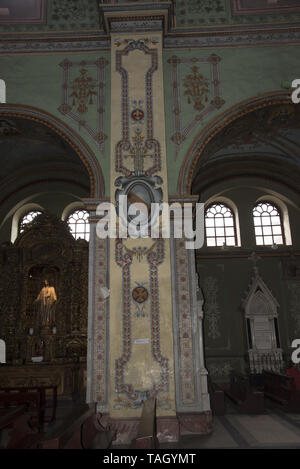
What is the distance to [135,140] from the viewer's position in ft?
29.9

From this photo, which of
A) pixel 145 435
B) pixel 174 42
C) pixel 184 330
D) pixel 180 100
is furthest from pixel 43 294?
pixel 145 435

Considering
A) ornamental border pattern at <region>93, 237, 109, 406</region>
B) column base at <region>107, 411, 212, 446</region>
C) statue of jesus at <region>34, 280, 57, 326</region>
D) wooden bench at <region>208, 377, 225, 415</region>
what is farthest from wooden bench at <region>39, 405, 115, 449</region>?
statue of jesus at <region>34, 280, 57, 326</region>

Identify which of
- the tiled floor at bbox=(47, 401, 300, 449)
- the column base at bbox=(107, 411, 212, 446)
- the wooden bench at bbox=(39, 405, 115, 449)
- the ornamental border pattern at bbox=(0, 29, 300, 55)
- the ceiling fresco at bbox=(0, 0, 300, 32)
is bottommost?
the tiled floor at bbox=(47, 401, 300, 449)

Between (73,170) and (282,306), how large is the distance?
960 cm

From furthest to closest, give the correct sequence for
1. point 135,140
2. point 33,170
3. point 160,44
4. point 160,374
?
1. point 33,170
2. point 160,44
3. point 135,140
4. point 160,374

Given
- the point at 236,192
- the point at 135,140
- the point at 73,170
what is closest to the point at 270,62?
the point at 135,140

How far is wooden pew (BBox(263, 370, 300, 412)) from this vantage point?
1014 centimetres

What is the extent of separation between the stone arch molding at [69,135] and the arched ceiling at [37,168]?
6.44 ft

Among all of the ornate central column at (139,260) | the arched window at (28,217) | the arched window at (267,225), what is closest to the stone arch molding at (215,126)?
the ornate central column at (139,260)

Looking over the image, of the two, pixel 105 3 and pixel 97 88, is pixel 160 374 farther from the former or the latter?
pixel 105 3

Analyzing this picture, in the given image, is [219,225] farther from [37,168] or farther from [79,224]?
[37,168]

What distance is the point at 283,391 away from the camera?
35.4ft

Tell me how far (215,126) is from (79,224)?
7.80m

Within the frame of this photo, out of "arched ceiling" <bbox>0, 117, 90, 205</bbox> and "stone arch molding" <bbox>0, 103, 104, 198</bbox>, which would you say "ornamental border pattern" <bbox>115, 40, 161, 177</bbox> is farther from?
"arched ceiling" <bbox>0, 117, 90, 205</bbox>
